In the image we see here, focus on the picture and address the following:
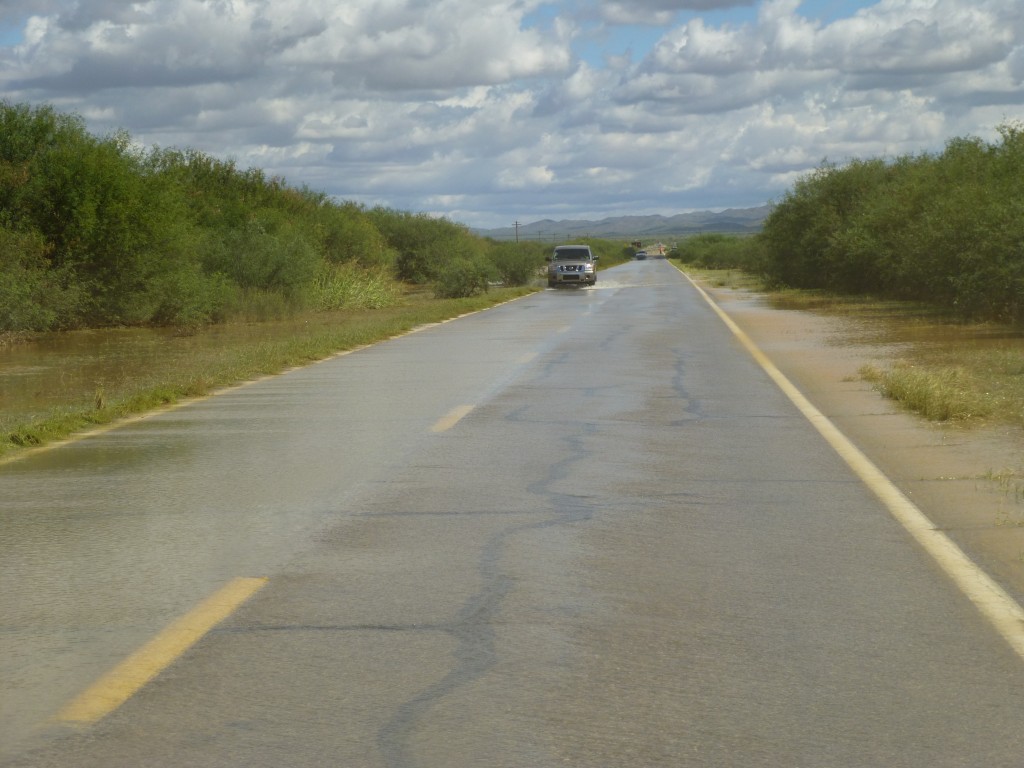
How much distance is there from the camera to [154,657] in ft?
18.2

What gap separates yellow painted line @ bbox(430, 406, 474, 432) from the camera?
41.5 ft

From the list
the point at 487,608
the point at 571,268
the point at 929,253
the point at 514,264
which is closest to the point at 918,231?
the point at 929,253

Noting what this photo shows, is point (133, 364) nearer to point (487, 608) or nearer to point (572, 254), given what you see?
point (487, 608)

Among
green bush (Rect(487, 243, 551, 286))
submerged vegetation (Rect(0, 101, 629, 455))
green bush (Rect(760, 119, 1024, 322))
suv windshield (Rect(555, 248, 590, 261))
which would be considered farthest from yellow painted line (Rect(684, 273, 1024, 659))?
green bush (Rect(487, 243, 551, 286))

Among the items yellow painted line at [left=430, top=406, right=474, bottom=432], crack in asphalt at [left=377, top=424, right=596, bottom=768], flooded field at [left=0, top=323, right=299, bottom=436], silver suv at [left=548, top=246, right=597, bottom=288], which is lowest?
flooded field at [left=0, top=323, right=299, bottom=436]

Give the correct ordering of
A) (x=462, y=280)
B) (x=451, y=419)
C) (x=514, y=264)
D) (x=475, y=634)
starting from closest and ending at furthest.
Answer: (x=475, y=634) → (x=451, y=419) → (x=462, y=280) → (x=514, y=264)

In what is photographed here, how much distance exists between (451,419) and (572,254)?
159ft

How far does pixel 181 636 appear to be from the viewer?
5848 mm

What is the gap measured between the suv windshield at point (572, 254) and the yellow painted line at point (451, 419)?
46993 millimetres

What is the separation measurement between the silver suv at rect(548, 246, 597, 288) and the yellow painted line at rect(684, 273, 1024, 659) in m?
46.7

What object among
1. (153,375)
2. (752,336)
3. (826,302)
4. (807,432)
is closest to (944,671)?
(807,432)

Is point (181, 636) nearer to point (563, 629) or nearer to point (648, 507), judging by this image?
point (563, 629)

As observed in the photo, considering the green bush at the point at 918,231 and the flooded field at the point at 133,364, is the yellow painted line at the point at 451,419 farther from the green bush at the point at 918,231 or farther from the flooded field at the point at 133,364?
the green bush at the point at 918,231

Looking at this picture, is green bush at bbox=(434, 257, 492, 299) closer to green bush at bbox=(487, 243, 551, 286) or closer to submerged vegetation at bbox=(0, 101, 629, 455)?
submerged vegetation at bbox=(0, 101, 629, 455)
